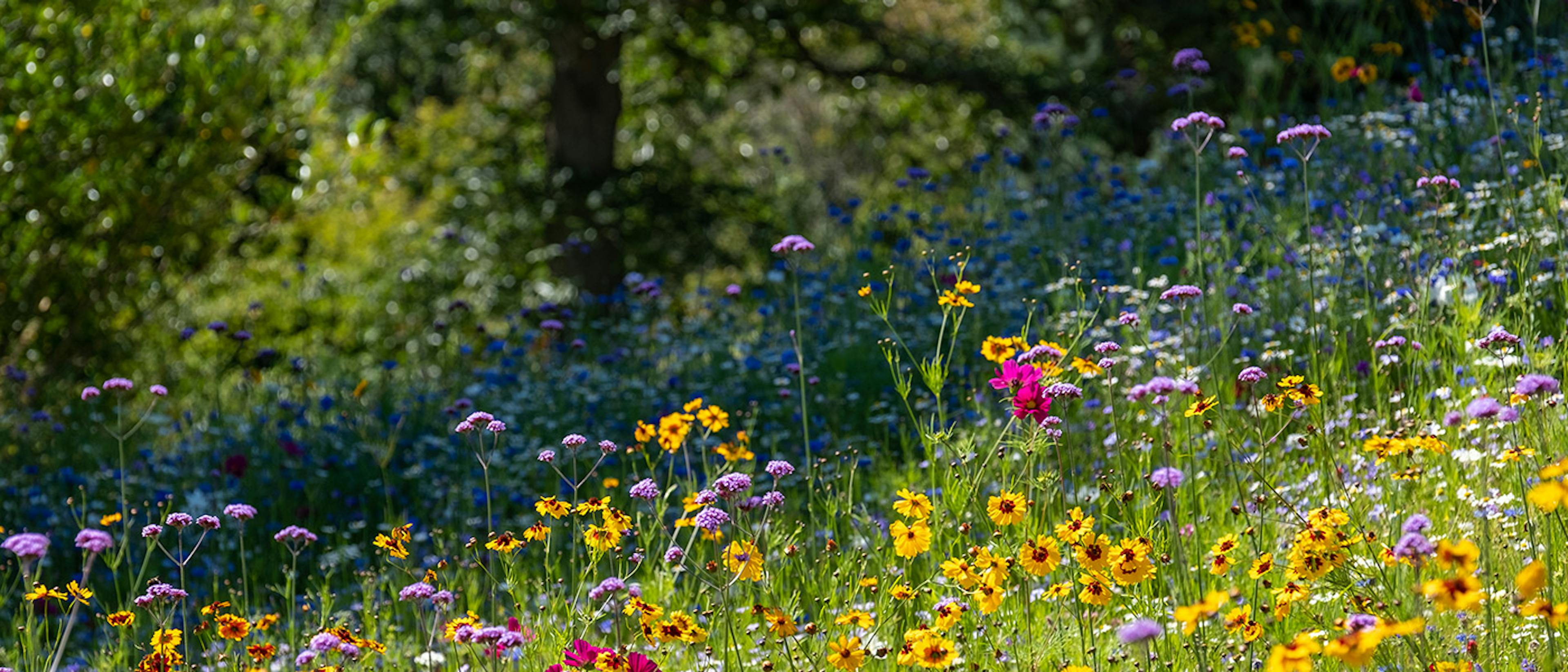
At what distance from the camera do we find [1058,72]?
32.4ft

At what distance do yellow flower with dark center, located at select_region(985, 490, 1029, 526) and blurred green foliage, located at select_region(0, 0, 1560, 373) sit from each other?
4.26 m

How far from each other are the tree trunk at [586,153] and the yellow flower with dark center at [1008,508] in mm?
6507

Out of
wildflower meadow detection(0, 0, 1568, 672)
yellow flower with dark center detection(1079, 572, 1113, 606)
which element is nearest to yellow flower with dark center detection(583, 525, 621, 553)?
wildflower meadow detection(0, 0, 1568, 672)

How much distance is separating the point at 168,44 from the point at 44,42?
21.4 inches

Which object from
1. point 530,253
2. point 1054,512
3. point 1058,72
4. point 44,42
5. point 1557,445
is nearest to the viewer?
point 1557,445

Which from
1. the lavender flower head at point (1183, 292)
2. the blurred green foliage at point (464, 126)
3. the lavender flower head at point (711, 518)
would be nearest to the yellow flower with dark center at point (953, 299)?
the lavender flower head at point (1183, 292)

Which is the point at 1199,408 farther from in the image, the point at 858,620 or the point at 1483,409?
the point at 858,620

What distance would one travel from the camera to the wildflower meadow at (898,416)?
2.71 metres

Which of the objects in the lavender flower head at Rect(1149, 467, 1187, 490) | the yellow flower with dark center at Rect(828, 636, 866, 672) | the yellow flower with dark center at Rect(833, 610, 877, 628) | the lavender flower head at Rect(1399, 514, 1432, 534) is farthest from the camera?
the yellow flower with dark center at Rect(833, 610, 877, 628)

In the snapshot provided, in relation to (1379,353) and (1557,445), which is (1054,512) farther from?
(1379,353)

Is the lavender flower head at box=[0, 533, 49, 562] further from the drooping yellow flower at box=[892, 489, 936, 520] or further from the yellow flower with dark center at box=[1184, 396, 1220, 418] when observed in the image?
the yellow flower with dark center at box=[1184, 396, 1220, 418]

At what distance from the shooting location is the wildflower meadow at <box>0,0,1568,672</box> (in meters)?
2.71

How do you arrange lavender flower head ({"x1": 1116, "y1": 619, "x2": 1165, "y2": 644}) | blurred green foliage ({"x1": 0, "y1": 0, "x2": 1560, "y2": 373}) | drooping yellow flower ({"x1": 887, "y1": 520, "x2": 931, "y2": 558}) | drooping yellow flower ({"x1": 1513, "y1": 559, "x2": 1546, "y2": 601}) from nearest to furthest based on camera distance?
drooping yellow flower ({"x1": 1513, "y1": 559, "x2": 1546, "y2": 601}) < lavender flower head ({"x1": 1116, "y1": 619, "x2": 1165, "y2": 644}) < drooping yellow flower ({"x1": 887, "y1": 520, "x2": 931, "y2": 558}) < blurred green foliage ({"x1": 0, "y1": 0, "x2": 1560, "y2": 373})

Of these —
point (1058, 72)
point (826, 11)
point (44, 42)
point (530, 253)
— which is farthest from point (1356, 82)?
point (44, 42)
